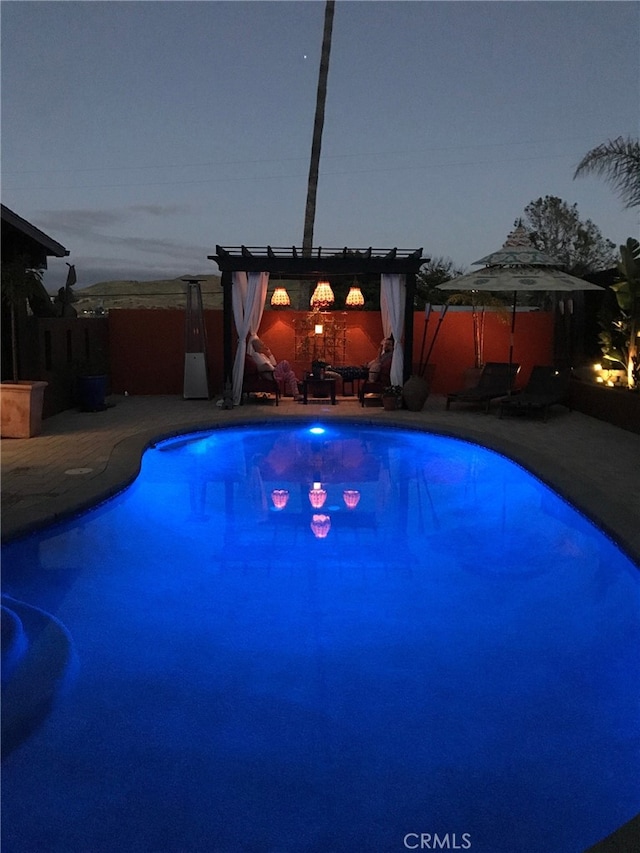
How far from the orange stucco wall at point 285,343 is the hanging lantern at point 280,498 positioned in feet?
21.0

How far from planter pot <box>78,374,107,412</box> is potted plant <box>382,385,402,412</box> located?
4500 millimetres

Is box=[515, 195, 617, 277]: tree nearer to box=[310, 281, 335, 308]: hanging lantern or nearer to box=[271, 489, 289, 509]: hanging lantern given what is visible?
box=[310, 281, 335, 308]: hanging lantern

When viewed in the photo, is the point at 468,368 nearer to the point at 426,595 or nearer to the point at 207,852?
the point at 426,595

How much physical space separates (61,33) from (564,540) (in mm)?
14612

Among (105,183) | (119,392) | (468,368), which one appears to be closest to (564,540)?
→ (468,368)

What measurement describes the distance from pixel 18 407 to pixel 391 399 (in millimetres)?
5592

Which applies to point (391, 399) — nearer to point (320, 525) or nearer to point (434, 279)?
point (320, 525)

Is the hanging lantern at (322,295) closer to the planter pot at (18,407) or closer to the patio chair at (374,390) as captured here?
the patio chair at (374,390)

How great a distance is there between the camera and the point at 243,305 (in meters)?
12.2

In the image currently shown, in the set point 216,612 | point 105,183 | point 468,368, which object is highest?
point 105,183

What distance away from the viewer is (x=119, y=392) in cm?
1381

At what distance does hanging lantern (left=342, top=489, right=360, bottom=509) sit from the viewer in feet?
23.7

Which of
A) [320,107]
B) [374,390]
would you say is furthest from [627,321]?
[320,107]

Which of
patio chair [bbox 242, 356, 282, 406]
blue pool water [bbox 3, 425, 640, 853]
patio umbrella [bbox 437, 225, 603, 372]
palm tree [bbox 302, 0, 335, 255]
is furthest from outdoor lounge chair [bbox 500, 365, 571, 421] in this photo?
palm tree [bbox 302, 0, 335, 255]
